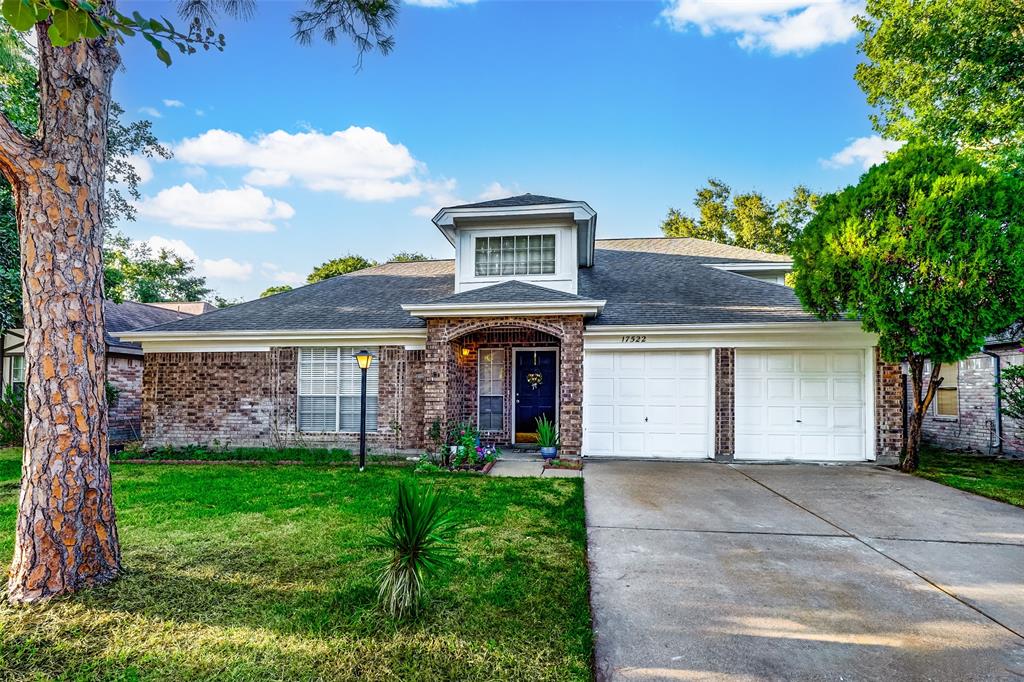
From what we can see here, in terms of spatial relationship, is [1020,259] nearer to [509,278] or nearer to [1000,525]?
[1000,525]

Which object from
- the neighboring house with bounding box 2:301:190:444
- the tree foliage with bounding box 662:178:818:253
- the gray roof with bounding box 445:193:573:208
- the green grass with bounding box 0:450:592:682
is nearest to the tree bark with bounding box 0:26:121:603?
the green grass with bounding box 0:450:592:682

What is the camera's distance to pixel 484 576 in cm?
382

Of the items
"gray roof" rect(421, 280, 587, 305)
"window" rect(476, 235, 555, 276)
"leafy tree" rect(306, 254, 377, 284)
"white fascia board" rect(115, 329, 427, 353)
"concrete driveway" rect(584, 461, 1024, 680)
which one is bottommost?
"concrete driveway" rect(584, 461, 1024, 680)

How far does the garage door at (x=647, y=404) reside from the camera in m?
9.40

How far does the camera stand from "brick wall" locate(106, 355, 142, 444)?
43.0ft

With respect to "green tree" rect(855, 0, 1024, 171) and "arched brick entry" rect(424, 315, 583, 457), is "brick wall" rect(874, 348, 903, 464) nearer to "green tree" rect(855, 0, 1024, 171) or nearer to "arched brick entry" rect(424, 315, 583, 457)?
"green tree" rect(855, 0, 1024, 171)

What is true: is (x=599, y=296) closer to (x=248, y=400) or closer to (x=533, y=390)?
(x=533, y=390)

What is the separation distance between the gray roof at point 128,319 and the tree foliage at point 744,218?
2716cm

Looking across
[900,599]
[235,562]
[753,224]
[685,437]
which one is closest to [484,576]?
[235,562]

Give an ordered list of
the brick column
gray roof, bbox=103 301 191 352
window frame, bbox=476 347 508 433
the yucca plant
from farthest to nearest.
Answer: gray roof, bbox=103 301 191 352 < window frame, bbox=476 347 508 433 < the brick column < the yucca plant

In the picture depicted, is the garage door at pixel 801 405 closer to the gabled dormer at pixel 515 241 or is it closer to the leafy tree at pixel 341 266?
the gabled dormer at pixel 515 241

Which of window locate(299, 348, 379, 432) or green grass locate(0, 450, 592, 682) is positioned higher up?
window locate(299, 348, 379, 432)

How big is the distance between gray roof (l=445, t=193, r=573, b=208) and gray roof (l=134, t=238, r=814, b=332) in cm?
178

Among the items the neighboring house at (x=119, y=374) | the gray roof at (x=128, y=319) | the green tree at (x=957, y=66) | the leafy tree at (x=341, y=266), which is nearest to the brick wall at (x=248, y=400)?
the gray roof at (x=128, y=319)
